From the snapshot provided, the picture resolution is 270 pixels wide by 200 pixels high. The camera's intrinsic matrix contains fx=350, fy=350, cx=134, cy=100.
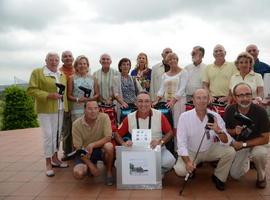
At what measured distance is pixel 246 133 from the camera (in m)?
3.91

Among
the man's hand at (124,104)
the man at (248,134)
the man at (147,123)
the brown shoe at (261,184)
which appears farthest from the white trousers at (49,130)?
the brown shoe at (261,184)

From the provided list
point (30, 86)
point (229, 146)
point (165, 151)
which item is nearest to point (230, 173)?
point (229, 146)

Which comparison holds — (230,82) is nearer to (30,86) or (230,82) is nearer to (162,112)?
(162,112)

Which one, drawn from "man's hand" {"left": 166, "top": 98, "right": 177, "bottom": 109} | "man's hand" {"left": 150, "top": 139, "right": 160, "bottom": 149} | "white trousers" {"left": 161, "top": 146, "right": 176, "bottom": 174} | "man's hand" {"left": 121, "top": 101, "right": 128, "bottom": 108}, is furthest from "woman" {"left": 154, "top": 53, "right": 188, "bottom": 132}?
"man's hand" {"left": 150, "top": 139, "right": 160, "bottom": 149}

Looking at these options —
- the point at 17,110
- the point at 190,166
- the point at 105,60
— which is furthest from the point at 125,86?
the point at 17,110

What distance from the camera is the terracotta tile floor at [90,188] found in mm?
3785

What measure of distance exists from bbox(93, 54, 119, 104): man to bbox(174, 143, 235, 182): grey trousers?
1.64 meters

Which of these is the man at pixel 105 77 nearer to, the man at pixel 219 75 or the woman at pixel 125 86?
the woman at pixel 125 86

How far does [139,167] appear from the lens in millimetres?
3949

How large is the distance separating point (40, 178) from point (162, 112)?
1.82m

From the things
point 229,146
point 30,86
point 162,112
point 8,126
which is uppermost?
point 30,86

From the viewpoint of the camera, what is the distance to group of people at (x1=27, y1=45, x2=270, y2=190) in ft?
13.0

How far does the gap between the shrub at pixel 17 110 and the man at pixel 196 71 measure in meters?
5.71

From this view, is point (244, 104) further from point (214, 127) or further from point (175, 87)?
point (175, 87)
